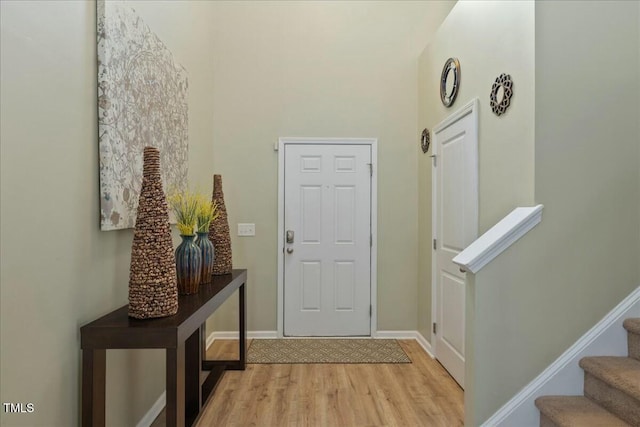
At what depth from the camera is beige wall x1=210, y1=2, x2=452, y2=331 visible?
11.9 feet

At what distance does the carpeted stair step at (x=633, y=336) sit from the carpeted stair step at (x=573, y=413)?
34cm

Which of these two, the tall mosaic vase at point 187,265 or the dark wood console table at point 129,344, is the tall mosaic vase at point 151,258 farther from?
the tall mosaic vase at point 187,265

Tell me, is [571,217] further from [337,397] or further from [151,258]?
[151,258]

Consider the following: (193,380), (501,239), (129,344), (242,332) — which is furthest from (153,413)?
(501,239)

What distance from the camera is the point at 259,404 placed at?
2336 millimetres

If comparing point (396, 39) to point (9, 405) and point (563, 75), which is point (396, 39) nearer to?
point (563, 75)

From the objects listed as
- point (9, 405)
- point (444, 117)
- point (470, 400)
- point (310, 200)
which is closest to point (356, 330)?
point (310, 200)

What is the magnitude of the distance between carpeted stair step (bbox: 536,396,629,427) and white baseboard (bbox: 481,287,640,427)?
0.13ft

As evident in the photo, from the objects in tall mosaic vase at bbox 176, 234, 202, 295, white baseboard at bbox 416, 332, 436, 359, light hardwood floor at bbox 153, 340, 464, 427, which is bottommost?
light hardwood floor at bbox 153, 340, 464, 427

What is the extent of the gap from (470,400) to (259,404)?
1281mm

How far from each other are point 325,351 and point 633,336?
2174 millimetres

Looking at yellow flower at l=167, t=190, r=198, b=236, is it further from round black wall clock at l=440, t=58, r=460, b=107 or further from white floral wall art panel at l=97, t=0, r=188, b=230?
round black wall clock at l=440, t=58, r=460, b=107

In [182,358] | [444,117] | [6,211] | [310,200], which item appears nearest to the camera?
[6,211]

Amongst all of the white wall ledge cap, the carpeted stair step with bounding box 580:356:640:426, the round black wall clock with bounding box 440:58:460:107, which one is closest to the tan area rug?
the carpeted stair step with bounding box 580:356:640:426
